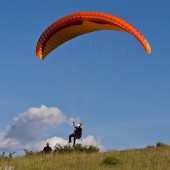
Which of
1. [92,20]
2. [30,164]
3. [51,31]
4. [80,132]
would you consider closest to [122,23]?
[92,20]

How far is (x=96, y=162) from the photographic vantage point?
901 inches

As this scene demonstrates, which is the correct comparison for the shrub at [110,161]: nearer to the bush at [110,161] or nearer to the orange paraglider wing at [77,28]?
the bush at [110,161]

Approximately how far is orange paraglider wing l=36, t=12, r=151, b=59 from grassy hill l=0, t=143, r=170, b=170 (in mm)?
5717

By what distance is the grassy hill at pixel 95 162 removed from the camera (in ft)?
69.6

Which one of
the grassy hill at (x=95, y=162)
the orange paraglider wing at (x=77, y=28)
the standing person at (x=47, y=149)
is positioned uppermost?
the orange paraglider wing at (x=77, y=28)

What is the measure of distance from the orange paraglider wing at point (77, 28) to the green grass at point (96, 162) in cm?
571

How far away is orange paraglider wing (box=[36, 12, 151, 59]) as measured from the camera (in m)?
24.3

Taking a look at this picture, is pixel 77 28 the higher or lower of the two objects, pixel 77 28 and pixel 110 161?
the higher

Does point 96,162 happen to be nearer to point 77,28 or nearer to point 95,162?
point 95,162

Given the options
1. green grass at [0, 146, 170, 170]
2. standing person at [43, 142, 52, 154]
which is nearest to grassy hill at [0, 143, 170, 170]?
green grass at [0, 146, 170, 170]

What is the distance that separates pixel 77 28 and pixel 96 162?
27.9 ft

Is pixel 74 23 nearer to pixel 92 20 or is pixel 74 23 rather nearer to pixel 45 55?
pixel 92 20

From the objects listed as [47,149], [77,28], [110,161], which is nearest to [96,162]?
[110,161]

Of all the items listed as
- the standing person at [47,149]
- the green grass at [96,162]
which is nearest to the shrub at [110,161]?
the green grass at [96,162]
